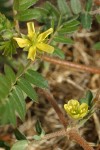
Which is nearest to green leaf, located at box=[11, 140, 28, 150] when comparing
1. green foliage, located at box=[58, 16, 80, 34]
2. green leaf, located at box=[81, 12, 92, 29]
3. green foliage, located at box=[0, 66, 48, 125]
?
green foliage, located at box=[0, 66, 48, 125]

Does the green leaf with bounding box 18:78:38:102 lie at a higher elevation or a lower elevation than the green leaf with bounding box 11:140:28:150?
higher

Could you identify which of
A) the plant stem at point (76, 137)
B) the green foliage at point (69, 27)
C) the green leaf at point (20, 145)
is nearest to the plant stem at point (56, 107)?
the plant stem at point (76, 137)

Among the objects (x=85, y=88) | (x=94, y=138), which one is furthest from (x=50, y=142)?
(x=85, y=88)

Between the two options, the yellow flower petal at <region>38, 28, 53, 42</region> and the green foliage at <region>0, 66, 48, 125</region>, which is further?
the yellow flower petal at <region>38, 28, 53, 42</region>

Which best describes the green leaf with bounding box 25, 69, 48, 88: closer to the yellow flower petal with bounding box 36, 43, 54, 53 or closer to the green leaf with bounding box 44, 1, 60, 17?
the yellow flower petal with bounding box 36, 43, 54, 53

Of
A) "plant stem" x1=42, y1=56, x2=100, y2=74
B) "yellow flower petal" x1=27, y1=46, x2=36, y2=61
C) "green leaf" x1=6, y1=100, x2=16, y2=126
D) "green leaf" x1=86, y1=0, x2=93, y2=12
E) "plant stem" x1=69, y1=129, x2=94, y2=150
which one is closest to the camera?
"green leaf" x1=6, y1=100, x2=16, y2=126

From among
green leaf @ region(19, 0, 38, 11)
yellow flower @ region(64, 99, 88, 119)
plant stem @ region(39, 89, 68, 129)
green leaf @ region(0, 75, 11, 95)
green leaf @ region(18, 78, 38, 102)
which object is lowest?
plant stem @ region(39, 89, 68, 129)

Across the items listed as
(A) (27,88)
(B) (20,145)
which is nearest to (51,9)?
(A) (27,88)
